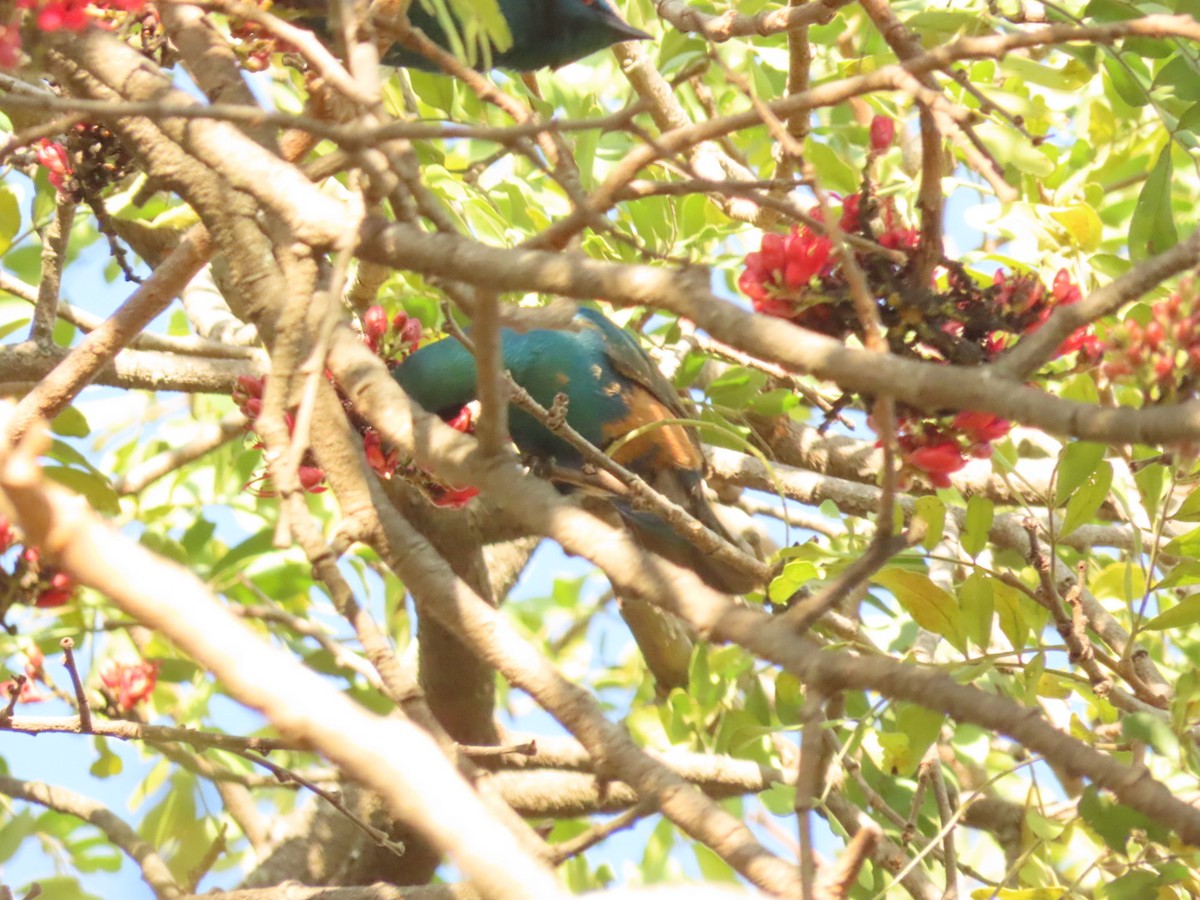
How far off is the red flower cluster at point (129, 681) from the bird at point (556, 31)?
2.00m

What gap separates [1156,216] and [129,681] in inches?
110

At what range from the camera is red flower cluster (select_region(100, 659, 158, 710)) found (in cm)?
377

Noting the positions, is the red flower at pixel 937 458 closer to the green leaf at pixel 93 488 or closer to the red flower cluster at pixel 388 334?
the red flower cluster at pixel 388 334

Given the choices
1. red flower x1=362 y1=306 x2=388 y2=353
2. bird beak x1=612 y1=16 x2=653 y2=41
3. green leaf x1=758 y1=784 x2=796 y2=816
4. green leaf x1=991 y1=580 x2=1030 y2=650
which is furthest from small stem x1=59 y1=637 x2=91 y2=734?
bird beak x1=612 y1=16 x2=653 y2=41

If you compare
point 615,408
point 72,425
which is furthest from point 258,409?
point 615,408

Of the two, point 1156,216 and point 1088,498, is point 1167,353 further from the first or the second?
point 1156,216

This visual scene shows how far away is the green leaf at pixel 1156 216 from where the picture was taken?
2473mm

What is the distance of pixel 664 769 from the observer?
1.69 m

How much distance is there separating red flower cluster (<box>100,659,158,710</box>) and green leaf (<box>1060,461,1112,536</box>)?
2494 millimetres

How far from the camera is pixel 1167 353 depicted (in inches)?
66.5

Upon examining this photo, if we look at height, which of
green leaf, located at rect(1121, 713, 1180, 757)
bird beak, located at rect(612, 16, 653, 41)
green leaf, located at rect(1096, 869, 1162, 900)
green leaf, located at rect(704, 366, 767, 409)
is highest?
bird beak, located at rect(612, 16, 653, 41)

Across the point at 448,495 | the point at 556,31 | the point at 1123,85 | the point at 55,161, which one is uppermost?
the point at 556,31

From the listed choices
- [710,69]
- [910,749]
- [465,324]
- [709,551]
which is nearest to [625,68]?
[710,69]

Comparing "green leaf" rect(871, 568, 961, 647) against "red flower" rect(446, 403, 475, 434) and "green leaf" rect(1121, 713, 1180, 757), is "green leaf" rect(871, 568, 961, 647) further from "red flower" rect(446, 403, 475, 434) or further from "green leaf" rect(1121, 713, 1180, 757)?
"red flower" rect(446, 403, 475, 434)
